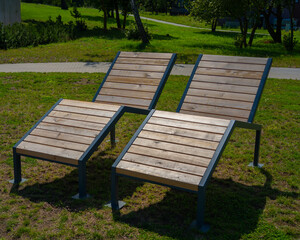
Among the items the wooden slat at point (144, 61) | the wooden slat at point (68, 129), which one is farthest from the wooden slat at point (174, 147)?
the wooden slat at point (144, 61)

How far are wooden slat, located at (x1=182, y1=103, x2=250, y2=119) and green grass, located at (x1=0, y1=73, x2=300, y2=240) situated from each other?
74 cm

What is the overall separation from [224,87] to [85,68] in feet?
24.7

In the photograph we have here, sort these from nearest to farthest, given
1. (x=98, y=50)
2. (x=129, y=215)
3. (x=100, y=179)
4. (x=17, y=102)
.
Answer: (x=129, y=215)
(x=100, y=179)
(x=17, y=102)
(x=98, y=50)

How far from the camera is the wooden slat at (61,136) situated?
4.51 m

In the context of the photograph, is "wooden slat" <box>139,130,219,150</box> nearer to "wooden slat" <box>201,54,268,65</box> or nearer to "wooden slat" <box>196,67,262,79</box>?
"wooden slat" <box>196,67,262,79</box>

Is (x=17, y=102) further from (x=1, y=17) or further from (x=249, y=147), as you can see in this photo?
(x=1, y=17)

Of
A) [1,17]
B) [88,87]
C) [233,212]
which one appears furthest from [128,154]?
[1,17]

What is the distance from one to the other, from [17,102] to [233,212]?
5.79 metres

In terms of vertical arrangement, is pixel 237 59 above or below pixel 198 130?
above

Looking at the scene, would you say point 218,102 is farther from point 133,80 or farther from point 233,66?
point 133,80

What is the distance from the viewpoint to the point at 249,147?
6027mm

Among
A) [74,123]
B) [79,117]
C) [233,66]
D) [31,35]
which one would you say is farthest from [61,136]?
[31,35]

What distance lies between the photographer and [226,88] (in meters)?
5.44

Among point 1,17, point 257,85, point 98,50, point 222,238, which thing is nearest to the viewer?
point 222,238
